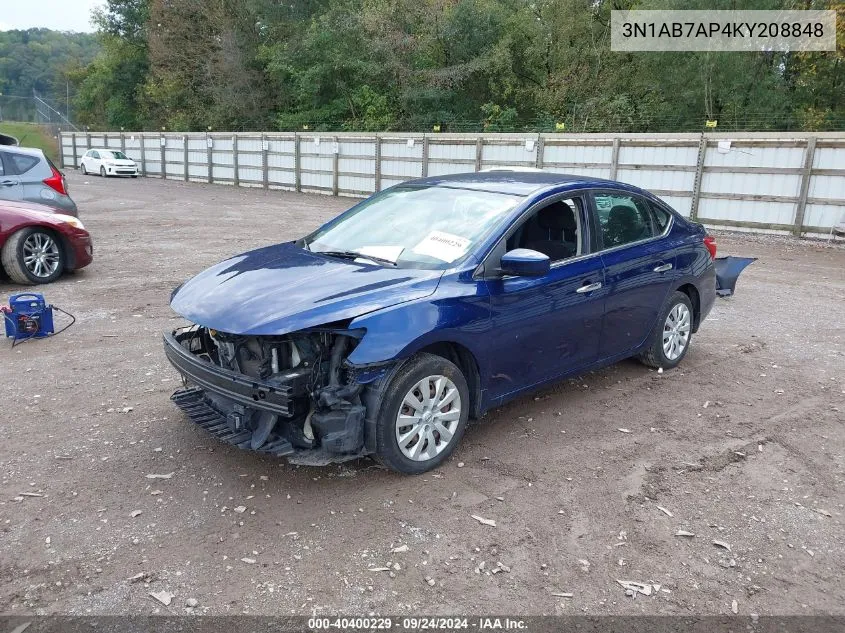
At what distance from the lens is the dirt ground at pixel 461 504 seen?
115 inches

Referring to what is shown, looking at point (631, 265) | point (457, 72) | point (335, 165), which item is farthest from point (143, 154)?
point (631, 265)

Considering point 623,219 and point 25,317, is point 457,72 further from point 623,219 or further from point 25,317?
point 623,219

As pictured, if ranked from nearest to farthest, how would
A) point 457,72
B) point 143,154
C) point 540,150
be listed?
1. point 540,150
2. point 457,72
3. point 143,154

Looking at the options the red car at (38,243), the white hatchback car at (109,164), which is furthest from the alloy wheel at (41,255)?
the white hatchback car at (109,164)

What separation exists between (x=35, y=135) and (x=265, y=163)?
97.8 ft

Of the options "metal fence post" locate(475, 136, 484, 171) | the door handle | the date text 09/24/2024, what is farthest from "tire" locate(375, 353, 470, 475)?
"metal fence post" locate(475, 136, 484, 171)

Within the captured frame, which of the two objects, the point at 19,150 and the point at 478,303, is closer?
the point at 478,303

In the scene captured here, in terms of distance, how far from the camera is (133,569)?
303cm

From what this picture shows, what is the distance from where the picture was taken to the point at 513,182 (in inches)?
191

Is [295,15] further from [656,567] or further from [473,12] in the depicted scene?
[656,567]

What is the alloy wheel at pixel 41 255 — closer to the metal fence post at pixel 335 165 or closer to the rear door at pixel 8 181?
the rear door at pixel 8 181

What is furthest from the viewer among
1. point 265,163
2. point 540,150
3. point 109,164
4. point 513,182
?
point 109,164

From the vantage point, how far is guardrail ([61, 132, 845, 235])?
46.0 ft

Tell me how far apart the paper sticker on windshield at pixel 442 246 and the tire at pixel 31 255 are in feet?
20.8
